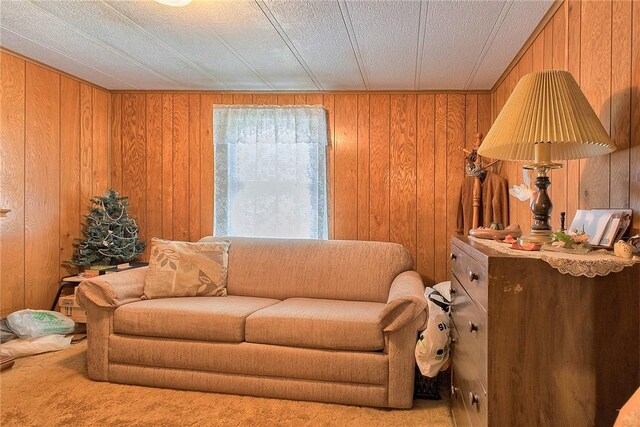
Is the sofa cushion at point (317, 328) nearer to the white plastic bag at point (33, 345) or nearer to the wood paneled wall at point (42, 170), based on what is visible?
the white plastic bag at point (33, 345)

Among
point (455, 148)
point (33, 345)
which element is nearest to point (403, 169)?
point (455, 148)

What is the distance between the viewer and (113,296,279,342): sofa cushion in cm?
235

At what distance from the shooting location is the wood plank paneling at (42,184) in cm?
302

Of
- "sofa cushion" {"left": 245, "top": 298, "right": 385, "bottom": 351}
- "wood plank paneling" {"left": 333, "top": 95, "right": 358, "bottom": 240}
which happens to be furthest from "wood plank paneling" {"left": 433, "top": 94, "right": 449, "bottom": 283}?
"sofa cushion" {"left": 245, "top": 298, "right": 385, "bottom": 351}

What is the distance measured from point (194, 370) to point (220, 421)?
0.43 meters

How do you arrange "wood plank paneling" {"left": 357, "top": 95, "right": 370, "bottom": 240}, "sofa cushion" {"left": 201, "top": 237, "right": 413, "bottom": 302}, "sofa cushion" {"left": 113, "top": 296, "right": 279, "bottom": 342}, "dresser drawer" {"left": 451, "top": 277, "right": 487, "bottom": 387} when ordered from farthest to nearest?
"wood plank paneling" {"left": 357, "top": 95, "right": 370, "bottom": 240} → "sofa cushion" {"left": 201, "top": 237, "right": 413, "bottom": 302} → "sofa cushion" {"left": 113, "top": 296, "right": 279, "bottom": 342} → "dresser drawer" {"left": 451, "top": 277, "right": 487, "bottom": 387}

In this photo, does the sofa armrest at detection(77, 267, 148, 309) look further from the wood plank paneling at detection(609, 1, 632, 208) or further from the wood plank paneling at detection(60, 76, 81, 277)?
the wood plank paneling at detection(609, 1, 632, 208)

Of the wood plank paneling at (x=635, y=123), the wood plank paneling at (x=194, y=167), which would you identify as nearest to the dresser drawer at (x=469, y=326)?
the wood plank paneling at (x=635, y=123)

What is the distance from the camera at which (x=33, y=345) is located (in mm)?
2840

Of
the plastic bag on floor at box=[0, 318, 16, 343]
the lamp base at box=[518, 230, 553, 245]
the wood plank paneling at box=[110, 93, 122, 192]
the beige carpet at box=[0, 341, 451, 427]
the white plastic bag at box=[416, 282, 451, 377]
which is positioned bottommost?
the beige carpet at box=[0, 341, 451, 427]

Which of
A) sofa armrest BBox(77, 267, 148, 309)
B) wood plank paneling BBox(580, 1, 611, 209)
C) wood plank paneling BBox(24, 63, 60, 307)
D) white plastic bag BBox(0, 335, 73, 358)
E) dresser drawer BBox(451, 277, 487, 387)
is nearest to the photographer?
dresser drawer BBox(451, 277, 487, 387)

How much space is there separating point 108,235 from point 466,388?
2.93 meters

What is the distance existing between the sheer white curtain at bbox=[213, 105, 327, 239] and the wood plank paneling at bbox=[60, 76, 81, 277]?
1152 mm

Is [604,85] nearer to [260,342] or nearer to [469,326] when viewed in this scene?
[469,326]
